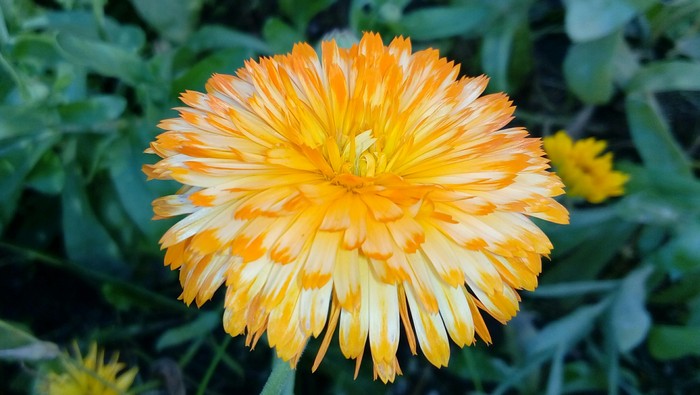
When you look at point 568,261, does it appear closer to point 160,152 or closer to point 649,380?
point 649,380

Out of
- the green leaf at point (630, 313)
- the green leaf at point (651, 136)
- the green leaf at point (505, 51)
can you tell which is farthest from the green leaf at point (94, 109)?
the green leaf at point (651, 136)

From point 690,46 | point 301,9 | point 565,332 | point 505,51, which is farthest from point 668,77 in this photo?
point 301,9

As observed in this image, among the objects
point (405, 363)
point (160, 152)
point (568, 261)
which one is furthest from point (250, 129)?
point (568, 261)

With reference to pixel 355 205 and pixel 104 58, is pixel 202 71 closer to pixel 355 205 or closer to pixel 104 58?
pixel 104 58

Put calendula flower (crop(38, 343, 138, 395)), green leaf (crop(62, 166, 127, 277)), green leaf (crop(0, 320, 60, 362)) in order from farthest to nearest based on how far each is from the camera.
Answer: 1. green leaf (crop(62, 166, 127, 277))
2. calendula flower (crop(38, 343, 138, 395))
3. green leaf (crop(0, 320, 60, 362))

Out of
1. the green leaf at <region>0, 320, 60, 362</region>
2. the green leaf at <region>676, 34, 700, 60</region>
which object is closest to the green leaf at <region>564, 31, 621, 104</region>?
the green leaf at <region>676, 34, 700, 60</region>

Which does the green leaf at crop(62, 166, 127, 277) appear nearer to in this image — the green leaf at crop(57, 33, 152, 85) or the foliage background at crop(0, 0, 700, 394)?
the foliage background at crop(0, 0, 700, 394)

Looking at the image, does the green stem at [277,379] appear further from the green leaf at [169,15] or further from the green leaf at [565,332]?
the green leaf at [169,15]
